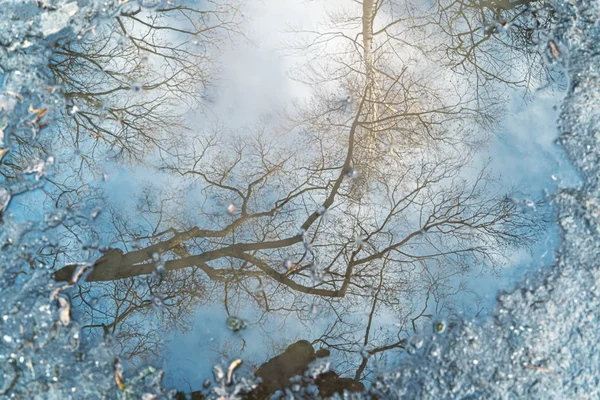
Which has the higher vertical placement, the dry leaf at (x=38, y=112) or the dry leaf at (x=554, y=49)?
the dry leaf at (x=554, y=49)

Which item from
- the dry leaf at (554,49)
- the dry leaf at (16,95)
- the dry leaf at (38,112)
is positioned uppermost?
the dry leaf at (554,49)

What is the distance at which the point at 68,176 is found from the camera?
2199mm

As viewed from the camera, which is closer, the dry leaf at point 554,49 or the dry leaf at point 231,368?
the dry leaf at point 231,368

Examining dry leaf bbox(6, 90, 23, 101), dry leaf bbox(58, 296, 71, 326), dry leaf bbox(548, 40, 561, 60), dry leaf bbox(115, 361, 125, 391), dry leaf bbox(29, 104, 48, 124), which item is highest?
dry leaf bbox(548, 40, 561, 60)

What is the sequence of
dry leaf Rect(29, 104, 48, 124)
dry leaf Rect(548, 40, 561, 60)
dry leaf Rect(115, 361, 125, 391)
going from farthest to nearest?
dry leaf Rect(548, 40, 561, 60) → dry leaf Rect(29, 104, 48, 124) → dry leaf Rect(115, 361, 125, 391)

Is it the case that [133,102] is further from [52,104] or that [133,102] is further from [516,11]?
[516,11]

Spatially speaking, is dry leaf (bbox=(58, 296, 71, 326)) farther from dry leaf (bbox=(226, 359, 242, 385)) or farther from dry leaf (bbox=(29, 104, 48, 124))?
dry leaf (bbox=(29, 104, 48, 124))

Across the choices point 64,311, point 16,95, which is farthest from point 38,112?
point 64,311

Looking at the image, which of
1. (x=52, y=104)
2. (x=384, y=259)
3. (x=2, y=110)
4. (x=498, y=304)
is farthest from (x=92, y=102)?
(x=498, y=304)

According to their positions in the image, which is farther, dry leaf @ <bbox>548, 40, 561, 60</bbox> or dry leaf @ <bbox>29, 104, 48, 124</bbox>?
dry leaf @ <bbox>548, 40, 561, 60</bbox>

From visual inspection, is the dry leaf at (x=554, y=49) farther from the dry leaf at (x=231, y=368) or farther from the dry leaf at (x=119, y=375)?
the dry leaf at (x=119, y=375)

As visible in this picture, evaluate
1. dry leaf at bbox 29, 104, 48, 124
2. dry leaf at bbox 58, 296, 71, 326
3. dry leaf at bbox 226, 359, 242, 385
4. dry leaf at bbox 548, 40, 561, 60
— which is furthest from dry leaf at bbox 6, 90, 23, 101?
dry leaf at bbox 548, 40, 561, 60

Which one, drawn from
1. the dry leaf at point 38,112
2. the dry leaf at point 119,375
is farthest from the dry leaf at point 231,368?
the dry leaf at point 38,112

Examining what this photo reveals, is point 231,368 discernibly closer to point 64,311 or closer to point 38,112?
point 64,311
